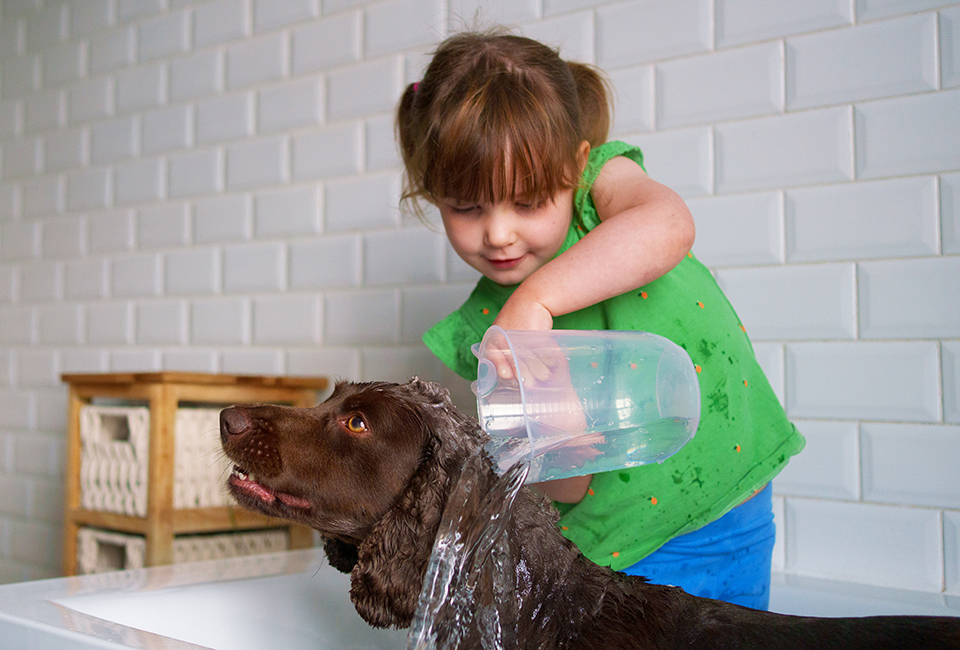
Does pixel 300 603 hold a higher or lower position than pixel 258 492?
lower

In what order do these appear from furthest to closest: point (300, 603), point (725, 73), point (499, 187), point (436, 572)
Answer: point (725, 73)
point (300, 603)
point (499, 187)
point (436, 572)

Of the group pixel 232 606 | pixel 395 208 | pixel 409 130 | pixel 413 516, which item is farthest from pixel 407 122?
pixel 232 606

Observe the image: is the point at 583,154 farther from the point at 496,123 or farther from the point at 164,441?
the point at 164,441

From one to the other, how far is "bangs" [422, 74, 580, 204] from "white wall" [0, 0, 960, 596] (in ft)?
1.83

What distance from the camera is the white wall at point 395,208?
4.41 ft

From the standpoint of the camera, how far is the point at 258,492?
2.72 ft

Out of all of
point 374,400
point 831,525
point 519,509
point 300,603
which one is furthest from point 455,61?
point 831,525

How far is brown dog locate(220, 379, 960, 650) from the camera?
76 centimetres

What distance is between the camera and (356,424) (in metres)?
0.86

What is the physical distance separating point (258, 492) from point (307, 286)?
1.28 meters

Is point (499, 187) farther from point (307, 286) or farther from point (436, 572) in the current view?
point (307, 286)

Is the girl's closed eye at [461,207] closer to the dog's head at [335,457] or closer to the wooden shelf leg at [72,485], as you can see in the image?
the dog's head at [335,457]

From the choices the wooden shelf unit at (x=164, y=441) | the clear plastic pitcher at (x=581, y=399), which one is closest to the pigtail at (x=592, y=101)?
the clear plastic pitcher at (x=581, y=399)

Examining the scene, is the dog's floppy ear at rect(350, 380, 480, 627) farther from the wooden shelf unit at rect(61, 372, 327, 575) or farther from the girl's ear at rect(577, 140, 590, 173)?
the wooden shelf unit at rect(61, 372, 327, 575)
